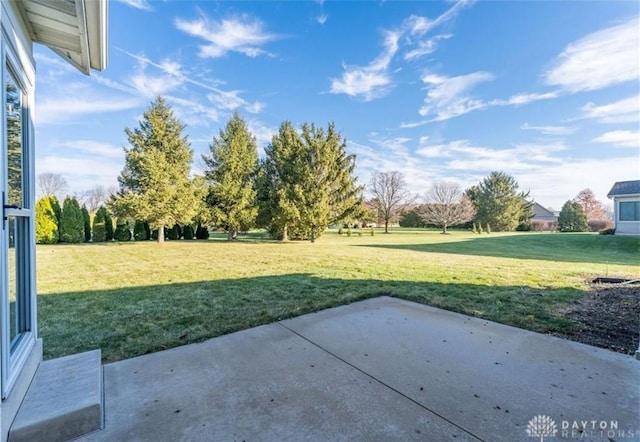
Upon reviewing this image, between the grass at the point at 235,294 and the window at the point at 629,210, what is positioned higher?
the window at the point at 629,210

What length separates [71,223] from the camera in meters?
15.5

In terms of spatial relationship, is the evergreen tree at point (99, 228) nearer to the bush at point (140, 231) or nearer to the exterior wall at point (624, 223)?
the bush at point (140, 231)

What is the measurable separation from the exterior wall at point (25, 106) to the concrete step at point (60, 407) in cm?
5

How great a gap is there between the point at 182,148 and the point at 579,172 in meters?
18.4

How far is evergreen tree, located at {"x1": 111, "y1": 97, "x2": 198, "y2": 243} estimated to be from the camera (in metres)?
14.9

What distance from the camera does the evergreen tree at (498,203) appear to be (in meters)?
32.2

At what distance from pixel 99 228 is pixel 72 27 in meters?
17.9

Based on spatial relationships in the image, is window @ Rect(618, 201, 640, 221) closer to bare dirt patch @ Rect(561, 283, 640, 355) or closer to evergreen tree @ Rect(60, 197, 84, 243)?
bare dirt patch @ Rect(561, 283, 640, 355)

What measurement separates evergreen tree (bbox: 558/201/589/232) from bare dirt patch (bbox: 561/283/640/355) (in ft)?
104

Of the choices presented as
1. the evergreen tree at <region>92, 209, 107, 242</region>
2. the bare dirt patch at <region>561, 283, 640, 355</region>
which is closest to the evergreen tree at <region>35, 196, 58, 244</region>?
the evergreen tree at <region>92, 209, 107, 242</region>

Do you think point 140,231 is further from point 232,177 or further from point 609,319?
point 609,319

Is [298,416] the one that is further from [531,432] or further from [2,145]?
[2,145]

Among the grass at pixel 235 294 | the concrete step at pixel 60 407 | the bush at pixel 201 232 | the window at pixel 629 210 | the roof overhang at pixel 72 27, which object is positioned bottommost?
the grass at pixel 235 294

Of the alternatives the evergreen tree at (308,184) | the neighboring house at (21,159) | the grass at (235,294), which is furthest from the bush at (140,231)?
the neighboring house at (21,159)
